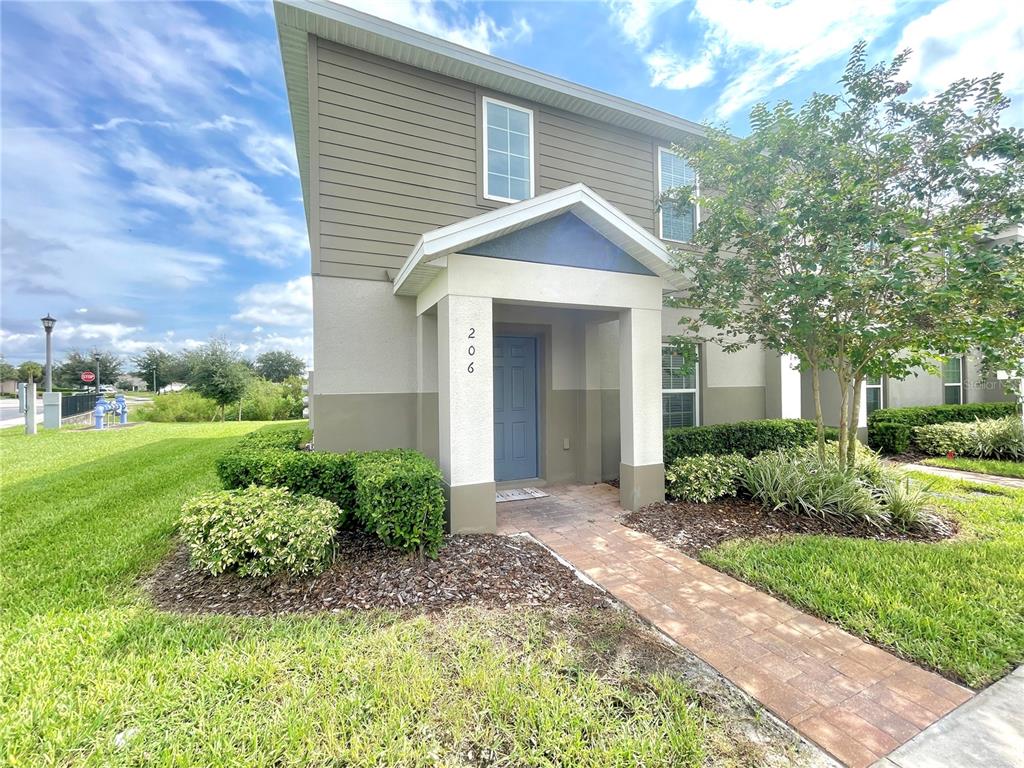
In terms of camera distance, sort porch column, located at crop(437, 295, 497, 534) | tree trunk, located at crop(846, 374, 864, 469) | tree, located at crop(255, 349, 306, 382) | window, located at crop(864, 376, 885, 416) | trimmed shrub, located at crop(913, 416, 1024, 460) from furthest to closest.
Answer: tree, located at crop(255, 349, 306, 382) < window, located at crop(864, 376, 885, 416) < trimmed shrub, located at crop(913, 416, 1024, 460) < tree trunk, located at crop(846, 374, 864, 469) < porch column, located at crop(437, 295, 497, 534)

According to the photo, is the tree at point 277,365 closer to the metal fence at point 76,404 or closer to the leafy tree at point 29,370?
the metal fence at point 76,404

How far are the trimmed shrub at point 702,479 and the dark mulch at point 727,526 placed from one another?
0.23 metres

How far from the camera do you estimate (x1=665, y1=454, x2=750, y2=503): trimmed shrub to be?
610 cm

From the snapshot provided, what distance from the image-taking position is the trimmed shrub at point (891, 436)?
32.2ft

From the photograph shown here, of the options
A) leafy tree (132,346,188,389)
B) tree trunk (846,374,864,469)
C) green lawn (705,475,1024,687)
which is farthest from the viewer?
leafy tree (132,346,188,389)

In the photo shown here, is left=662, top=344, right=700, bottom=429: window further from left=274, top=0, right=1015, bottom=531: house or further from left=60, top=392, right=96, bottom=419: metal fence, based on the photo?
left=60, top=392, right=96, bottom=419: metal fence

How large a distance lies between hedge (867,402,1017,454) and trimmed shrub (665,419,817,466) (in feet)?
10.3

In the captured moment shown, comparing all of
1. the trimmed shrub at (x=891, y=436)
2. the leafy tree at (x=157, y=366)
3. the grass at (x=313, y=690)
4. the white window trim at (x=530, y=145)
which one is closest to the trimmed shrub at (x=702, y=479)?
the grass at (x=313, y=690)

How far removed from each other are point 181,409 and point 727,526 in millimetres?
24645

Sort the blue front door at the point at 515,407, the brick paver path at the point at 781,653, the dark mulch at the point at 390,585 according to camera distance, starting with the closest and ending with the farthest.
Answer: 1. the brick paver path at the point at 781,653
2. the dark mulch at the point at 390,585
3. the blue front door at the point at 515,407

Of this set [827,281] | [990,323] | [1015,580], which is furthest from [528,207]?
[1015,580]

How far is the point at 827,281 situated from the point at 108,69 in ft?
33.1

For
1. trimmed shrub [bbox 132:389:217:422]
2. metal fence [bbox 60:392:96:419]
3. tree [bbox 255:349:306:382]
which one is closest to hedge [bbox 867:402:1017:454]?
trimmed shrub [bbox 132:389:217:422]

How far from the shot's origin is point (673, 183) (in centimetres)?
846
